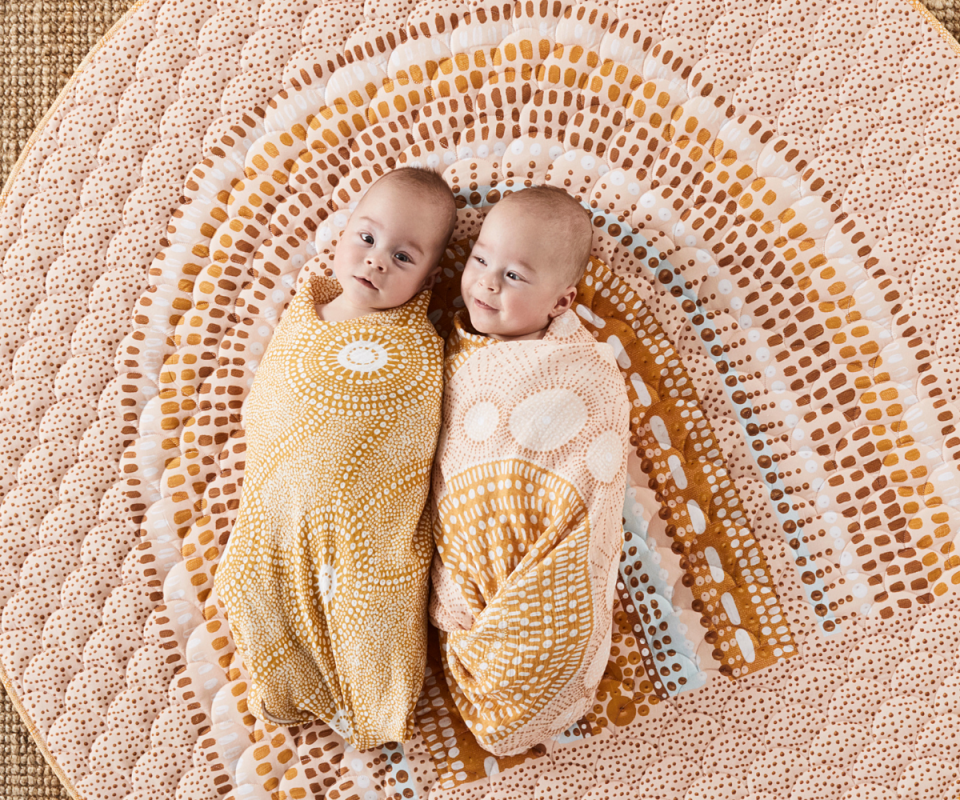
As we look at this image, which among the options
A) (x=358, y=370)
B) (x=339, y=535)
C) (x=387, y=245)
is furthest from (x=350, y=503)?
(x=387, y=245)

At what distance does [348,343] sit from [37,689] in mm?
652

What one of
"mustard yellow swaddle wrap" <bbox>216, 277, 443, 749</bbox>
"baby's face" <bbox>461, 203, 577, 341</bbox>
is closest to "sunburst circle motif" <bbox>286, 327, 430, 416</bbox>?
"mustard yellow swaddle wrap" <bbox>216, 277, 443, 749</bbox>

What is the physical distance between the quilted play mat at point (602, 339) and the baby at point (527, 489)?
0.29 feet

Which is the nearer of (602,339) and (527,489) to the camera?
(527,489)

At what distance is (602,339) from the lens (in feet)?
3.36

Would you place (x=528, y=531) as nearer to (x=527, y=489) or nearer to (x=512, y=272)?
(x=527, y=489)

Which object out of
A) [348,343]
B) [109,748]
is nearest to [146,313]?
[348,343]

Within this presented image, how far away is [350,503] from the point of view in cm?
90

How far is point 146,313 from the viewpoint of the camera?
106 centimetres

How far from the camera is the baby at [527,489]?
2.83 ft

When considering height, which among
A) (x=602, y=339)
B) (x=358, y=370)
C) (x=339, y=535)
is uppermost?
(x=602, y=339)

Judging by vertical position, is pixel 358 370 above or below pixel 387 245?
below

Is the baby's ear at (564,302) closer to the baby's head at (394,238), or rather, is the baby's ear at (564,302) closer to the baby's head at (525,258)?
the baby's head at (525,258)

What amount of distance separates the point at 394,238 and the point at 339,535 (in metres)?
0.38
